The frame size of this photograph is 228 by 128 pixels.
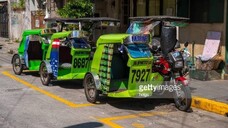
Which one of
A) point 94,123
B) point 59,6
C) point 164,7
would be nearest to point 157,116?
point 94,123

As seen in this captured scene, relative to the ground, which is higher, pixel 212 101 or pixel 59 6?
pixel 59 6

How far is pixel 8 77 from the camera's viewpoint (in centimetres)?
1212

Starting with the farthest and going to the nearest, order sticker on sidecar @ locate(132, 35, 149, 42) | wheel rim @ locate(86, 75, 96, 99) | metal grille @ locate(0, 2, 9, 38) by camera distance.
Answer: metal grille @ locate(0, 2, 9, 38), wheel rim @ locate(86, 75, 96, 99), sticker on sidecar @ locate(132, 35, 149, 42)

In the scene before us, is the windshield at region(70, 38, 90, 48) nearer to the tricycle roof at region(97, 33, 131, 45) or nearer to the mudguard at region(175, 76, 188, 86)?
the tricycle roof at region(97, 33, 131, 45)

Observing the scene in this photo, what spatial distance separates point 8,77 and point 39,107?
4.33 metres

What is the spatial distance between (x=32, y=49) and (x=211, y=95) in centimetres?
573

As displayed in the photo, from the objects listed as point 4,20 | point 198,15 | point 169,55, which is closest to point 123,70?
point 169,55

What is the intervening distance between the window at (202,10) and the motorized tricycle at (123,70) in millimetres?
4010

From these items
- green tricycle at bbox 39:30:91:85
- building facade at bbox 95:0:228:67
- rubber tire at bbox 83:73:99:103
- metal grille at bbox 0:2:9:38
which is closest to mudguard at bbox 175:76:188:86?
rubber tire at bbox 83:73:99:103

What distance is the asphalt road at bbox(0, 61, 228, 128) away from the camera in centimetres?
698

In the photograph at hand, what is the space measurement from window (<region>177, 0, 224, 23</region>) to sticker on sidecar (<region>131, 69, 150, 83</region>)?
14.4ft

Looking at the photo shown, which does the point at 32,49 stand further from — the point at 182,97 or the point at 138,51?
the point at 182,97

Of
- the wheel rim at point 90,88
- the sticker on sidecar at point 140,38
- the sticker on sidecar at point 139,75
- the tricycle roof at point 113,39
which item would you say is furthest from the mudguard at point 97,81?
the sticker on sidecar at point 140,38

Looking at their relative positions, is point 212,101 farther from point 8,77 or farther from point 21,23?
point 21,23
